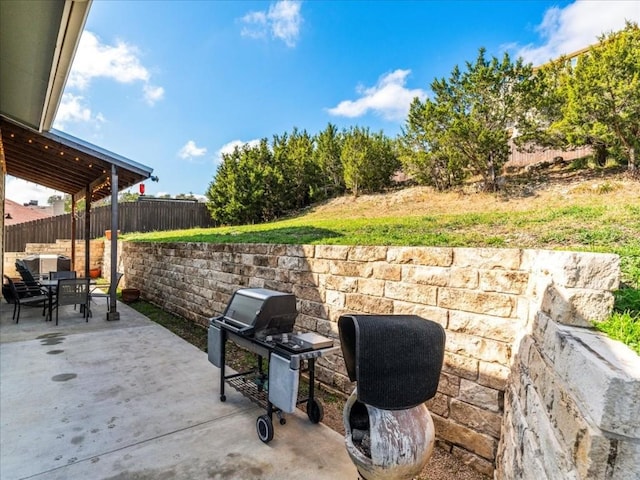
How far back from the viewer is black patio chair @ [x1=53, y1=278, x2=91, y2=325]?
6648 mm

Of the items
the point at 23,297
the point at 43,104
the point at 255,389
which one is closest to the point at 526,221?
the point at 255,389

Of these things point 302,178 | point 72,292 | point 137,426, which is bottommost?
point 137,426

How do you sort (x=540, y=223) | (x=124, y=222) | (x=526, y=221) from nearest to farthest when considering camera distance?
(x=540, y=223) → (x=526, y=221) → (x=124, y=222)

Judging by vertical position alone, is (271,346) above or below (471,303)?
below

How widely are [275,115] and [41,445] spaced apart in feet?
57.3

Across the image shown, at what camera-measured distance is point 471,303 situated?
2666 mm

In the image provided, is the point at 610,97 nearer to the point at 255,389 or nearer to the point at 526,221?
the point at 526,221

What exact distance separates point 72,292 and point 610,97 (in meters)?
12.4

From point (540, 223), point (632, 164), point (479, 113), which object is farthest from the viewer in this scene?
point (479, 113)

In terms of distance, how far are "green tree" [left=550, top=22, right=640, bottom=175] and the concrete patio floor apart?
29.0 feet

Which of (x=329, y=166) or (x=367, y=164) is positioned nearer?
(x=367, y=164)

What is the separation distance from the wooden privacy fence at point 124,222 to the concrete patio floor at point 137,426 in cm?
1336

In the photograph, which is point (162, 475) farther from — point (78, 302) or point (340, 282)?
point (78, 302)

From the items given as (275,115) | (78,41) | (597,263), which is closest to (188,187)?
(275,115)
